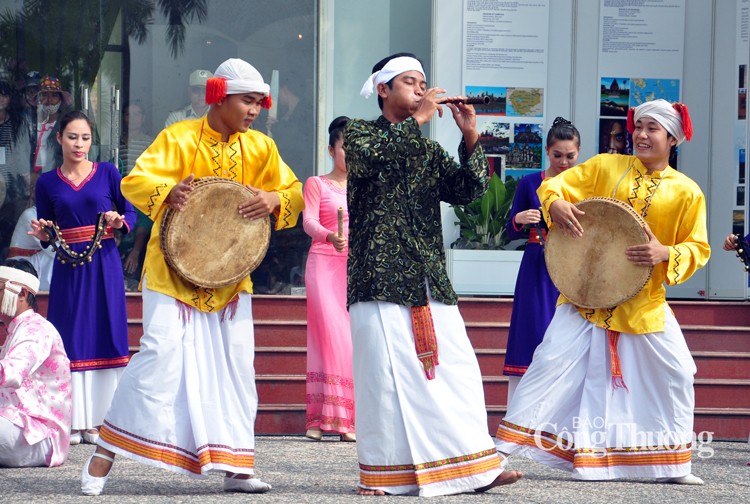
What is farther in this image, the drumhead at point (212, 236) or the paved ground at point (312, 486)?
the drumhead at point (212, 236)

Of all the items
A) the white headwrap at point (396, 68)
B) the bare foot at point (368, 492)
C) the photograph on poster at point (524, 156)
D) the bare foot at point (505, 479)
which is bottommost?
the bare foot at point (368, 492)

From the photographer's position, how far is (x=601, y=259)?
6422 millimetres

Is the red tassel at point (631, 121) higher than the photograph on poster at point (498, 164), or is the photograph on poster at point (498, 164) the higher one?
the red tassel at point (631, 121)

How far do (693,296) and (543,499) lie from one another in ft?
19.1

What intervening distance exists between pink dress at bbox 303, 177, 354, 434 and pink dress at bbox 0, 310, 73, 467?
176cm

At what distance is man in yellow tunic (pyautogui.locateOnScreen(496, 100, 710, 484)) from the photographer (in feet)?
20.7

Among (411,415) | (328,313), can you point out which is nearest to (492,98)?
(328,313)

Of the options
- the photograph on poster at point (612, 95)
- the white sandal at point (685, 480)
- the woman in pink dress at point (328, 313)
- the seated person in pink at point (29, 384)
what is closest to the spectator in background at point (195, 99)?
the woman in pink dress at point (328, 313)

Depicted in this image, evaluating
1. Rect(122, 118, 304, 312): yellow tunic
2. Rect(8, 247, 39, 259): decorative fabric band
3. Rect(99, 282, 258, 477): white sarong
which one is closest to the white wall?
Rect(8, 247, 39, 259): decorative fabric band

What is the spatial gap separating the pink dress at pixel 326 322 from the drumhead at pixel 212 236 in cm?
207

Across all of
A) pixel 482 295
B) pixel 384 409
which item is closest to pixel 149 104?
pixel 482 295

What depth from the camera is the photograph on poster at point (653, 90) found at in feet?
36.3

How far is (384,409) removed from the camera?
5559 millimetres

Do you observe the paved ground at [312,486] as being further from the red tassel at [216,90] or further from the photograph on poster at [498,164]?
the photograph on poster at [498,164]
